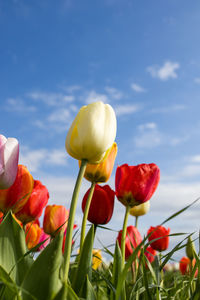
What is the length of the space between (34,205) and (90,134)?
0.59m

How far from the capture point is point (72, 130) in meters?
0.75

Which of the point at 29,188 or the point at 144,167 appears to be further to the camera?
the point at 144,167

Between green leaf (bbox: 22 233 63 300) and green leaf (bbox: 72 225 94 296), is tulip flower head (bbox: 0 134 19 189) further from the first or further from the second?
green leaf (bbox: 22 233 63 300)

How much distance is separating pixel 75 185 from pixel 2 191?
0.46m

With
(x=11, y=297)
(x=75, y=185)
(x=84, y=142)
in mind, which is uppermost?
(x=84, y=142)

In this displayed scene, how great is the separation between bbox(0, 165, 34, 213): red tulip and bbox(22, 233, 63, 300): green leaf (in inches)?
20.7

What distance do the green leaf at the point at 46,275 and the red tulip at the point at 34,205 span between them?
67 cm

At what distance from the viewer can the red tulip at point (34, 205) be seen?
1.20 metres

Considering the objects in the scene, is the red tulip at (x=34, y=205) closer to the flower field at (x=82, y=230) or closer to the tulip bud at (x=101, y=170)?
the flower field at (x=82, y=230)

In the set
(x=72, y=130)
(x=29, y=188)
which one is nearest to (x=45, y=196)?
(x=29, y=188)

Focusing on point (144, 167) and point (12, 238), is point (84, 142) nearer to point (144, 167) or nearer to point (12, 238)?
point (12, 238)

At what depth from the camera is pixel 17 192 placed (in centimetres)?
105

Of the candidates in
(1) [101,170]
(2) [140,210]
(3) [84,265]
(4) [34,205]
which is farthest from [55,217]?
(3) [84,265]

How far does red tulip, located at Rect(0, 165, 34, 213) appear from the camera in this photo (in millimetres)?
1035
